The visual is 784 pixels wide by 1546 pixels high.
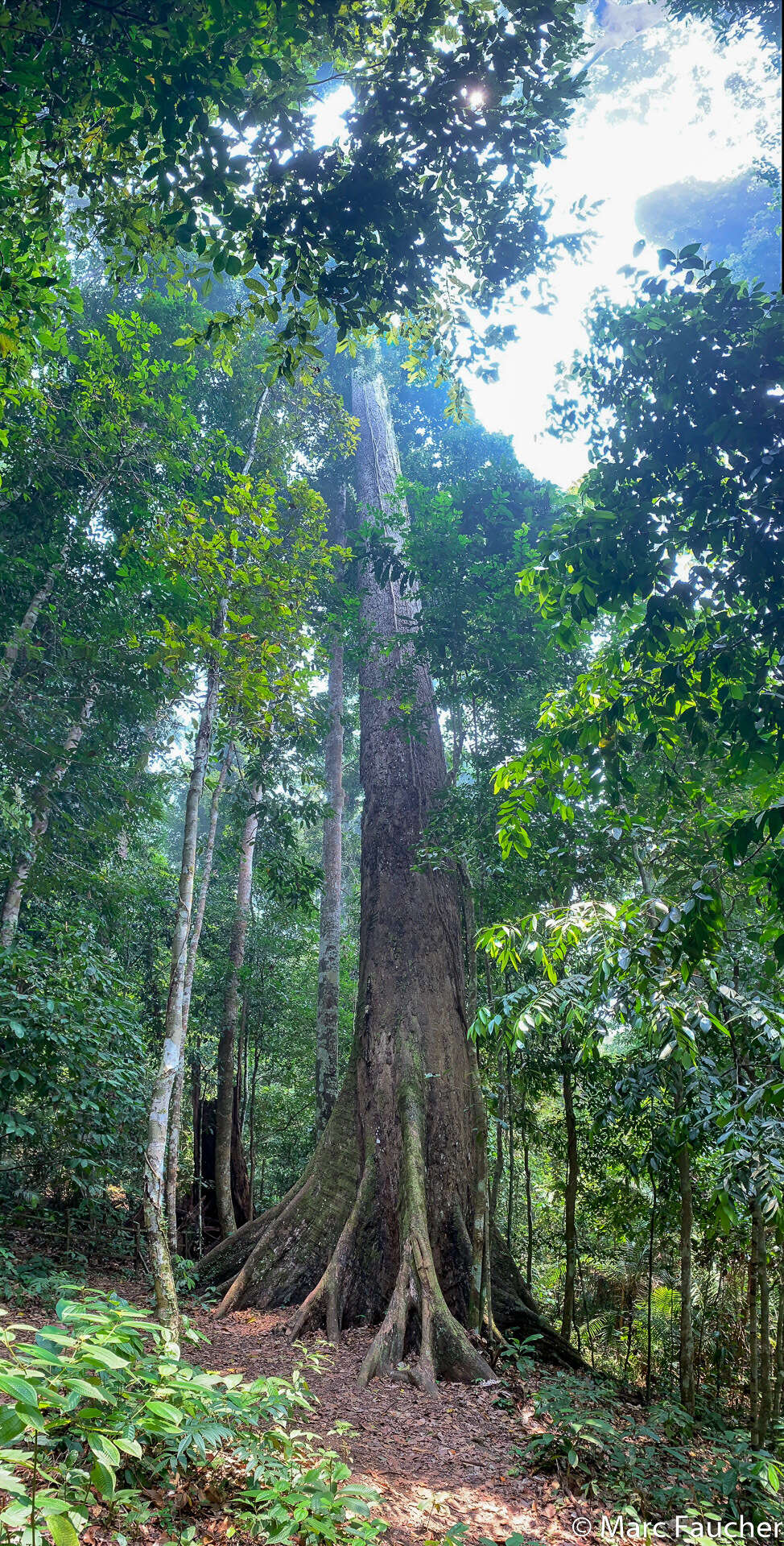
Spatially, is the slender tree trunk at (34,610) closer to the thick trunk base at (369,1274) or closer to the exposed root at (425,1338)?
the thick trunk base at (369,1274)

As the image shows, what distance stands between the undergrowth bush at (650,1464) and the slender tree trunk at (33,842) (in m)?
5.40

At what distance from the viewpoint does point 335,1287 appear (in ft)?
16.8

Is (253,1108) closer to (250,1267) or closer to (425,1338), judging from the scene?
(250,1267)

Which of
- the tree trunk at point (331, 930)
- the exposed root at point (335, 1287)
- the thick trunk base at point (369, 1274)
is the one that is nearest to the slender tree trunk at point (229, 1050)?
the tree trunk at point (331, 930)

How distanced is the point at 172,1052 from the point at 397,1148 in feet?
7.59

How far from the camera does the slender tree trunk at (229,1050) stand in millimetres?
8875

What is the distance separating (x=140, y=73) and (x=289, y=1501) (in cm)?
478

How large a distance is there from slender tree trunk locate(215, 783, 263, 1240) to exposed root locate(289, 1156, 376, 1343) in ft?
12.3

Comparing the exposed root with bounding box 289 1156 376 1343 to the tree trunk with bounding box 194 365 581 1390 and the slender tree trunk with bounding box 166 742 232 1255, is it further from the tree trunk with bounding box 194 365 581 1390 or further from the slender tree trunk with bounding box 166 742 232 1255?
the slender tree trunk with bounding box 166 742 232 1255

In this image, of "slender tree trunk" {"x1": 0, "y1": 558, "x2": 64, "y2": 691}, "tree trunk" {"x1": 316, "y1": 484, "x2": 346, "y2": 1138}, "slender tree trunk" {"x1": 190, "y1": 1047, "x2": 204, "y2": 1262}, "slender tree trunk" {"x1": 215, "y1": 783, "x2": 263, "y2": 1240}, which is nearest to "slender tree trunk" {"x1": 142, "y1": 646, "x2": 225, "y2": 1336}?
"slender tree trunk" {"x1": 0, "y1": 558, "x2": 64, "y2": 691}

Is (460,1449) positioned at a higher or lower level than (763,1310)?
lower

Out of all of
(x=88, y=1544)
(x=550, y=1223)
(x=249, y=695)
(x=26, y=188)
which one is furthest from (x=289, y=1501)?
(x=550, y=1223)

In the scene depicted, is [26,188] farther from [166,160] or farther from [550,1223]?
[550,1223]

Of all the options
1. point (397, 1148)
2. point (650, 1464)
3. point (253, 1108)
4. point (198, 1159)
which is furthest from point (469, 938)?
point (253, 1108)
